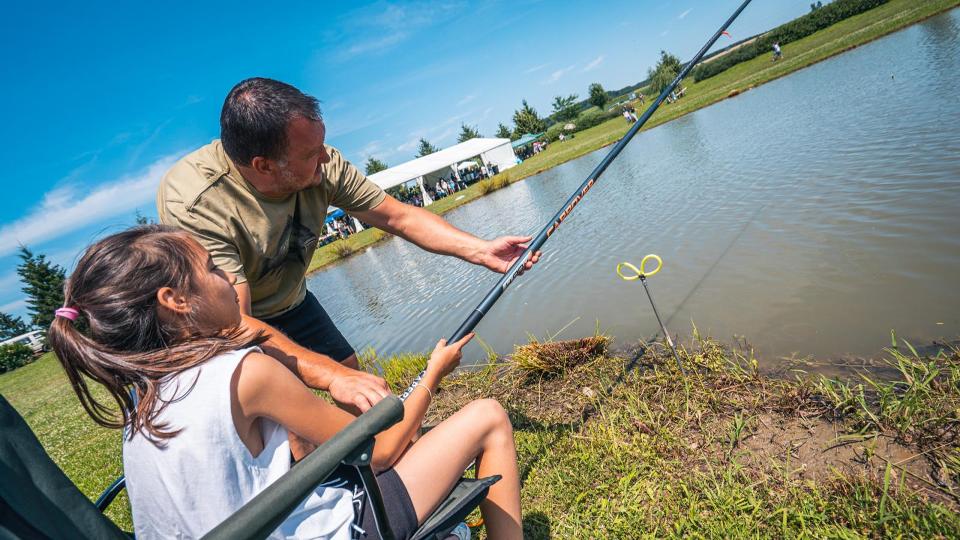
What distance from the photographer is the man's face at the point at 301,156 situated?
7.57ft

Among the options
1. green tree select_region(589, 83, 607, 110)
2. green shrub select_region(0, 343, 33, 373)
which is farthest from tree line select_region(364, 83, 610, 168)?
green shrub select_region(0, 343, 33, 373)

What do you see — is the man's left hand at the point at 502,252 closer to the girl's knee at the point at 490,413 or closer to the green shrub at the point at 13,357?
the girl's knee at the point at 490,413

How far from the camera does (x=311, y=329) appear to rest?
3260 millimetres

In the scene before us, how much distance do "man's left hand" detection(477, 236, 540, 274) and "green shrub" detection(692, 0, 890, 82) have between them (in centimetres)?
4422

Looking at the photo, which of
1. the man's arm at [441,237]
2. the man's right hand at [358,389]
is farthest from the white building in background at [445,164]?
the man's right hand at [358,389]

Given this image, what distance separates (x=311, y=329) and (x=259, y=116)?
5.10 feet

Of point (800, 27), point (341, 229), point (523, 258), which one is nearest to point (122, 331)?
point (523, 258)

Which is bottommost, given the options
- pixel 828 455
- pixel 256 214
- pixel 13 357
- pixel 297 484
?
pixel 828 455

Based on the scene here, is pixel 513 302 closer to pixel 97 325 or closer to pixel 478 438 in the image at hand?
pixel 478 438

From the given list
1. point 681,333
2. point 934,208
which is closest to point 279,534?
point 681,333

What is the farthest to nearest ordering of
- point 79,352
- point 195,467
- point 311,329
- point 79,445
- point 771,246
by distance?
point 79,445 < point 771,246 < point 311,329 < point 79,352 < point 195,467

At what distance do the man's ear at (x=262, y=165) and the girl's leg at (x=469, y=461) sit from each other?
159 centimetres

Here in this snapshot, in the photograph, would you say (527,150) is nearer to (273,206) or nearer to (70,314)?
(273,206)

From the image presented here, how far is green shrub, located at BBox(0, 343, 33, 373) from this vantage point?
1187 inches
